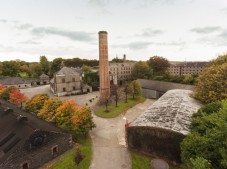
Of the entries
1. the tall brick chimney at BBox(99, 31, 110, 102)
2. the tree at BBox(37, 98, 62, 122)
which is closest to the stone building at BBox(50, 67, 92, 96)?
the tall brick chimney at BBox(99, 31, 110, 102)

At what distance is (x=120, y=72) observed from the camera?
277 feet

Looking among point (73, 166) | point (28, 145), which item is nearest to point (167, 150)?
point (73, 166)

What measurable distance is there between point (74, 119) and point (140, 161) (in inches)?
436

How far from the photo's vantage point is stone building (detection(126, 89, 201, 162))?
20.6 m

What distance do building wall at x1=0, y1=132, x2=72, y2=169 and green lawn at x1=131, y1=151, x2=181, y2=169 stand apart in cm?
927

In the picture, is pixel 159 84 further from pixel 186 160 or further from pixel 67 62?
pixel 67 62

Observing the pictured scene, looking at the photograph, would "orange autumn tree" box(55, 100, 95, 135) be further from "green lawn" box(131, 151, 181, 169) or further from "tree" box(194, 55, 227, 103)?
"tree" box(194, 55, 227, 103)

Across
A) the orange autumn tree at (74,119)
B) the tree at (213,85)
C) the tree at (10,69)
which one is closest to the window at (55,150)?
the orange autumn tree at (74,119)

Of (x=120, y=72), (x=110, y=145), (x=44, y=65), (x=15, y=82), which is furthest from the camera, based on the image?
(x=44, y=65)

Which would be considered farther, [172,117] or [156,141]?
[172,117]

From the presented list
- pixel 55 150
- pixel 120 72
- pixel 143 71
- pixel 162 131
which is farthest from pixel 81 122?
pixel 120 72

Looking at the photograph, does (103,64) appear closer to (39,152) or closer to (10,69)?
(39,152)

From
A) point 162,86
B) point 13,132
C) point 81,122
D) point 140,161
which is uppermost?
point 162,86

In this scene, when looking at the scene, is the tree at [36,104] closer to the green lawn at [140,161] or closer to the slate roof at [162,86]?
the green lawn at [140,161]
